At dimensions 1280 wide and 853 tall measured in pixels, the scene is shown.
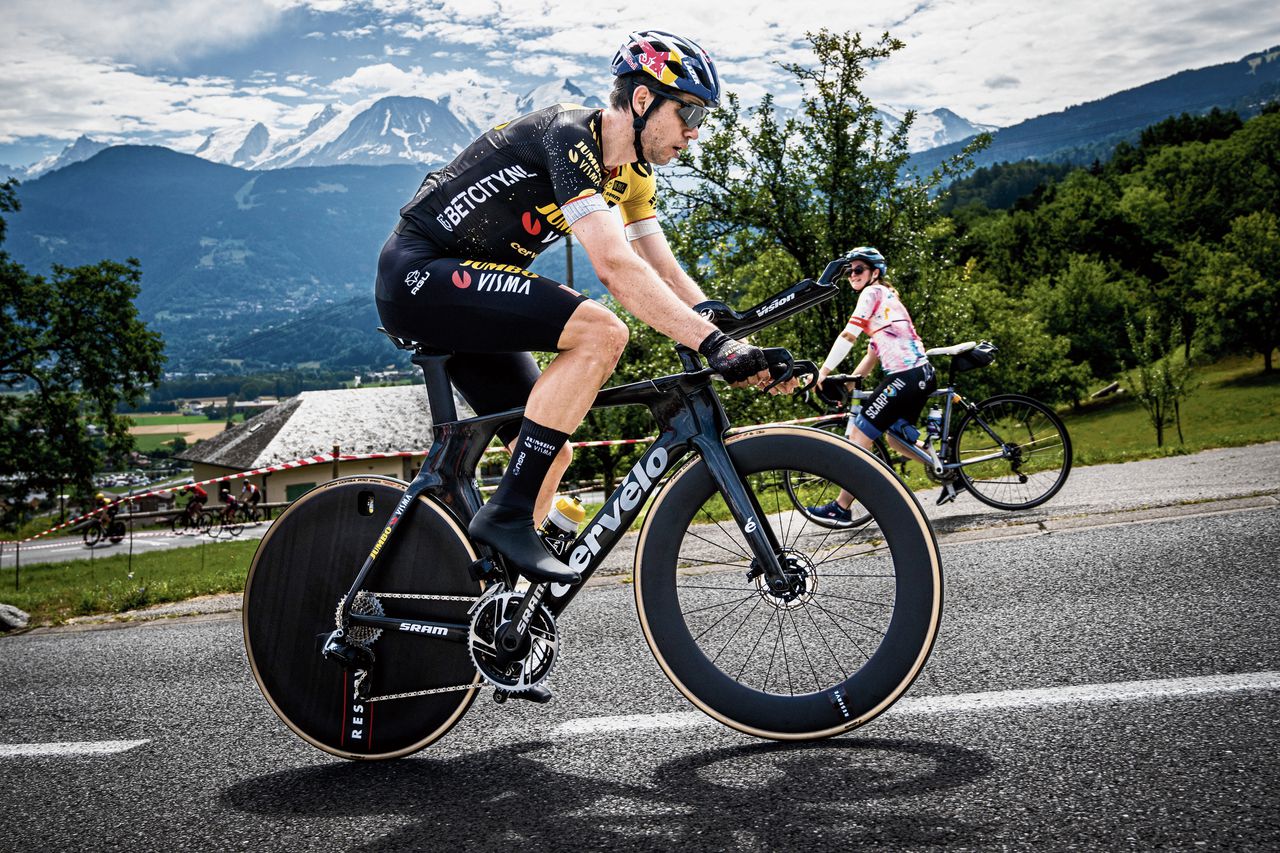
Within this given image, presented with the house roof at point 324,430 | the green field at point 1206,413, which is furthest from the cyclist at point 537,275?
the house roof at point 324,430

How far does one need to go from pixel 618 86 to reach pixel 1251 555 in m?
4.10

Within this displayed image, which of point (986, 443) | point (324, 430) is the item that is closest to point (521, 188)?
point (986, 443)

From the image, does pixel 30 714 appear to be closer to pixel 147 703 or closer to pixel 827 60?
pixel 147 703

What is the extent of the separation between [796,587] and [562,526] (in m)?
0.83

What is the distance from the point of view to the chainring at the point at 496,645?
9.59 feet

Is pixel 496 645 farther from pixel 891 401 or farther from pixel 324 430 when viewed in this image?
pixel 324 430

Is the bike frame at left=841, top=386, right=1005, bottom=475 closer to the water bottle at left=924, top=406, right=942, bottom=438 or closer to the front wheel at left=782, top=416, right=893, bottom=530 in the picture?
the water bottle at left=924, top=406, right=942, bottom=438

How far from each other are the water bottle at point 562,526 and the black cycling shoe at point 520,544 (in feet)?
0.38

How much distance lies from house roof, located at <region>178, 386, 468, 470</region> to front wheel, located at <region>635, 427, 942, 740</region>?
265ft

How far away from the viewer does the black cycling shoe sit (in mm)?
2863

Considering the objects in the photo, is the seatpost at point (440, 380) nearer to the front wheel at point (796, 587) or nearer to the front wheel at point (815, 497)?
the front wheel at point (796, 587)

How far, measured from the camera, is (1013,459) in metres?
8.25

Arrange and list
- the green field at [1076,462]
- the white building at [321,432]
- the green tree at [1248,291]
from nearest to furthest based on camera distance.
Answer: the green field at [1076,462], the green tree at [1248,291], the white building at [321,432]

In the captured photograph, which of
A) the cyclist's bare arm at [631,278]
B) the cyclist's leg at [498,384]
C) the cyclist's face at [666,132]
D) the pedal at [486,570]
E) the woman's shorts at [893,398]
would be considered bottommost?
the pedal at [486,570]
